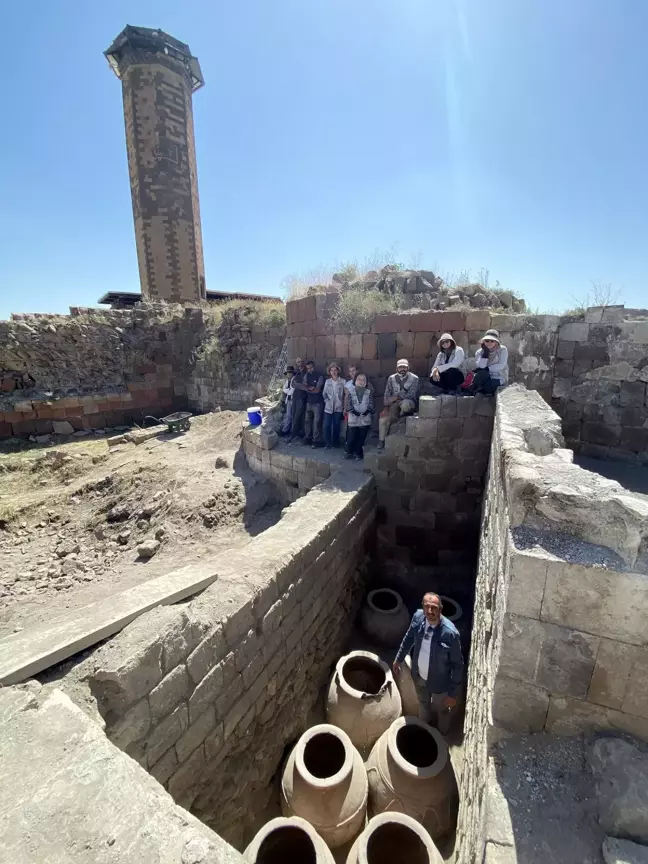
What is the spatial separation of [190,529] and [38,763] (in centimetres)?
460

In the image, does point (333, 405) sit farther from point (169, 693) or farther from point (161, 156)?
point (161, 156)

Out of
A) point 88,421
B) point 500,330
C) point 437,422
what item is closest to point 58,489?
point 88,421

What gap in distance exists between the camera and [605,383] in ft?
22.5

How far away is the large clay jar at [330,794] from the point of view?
9.96 ft

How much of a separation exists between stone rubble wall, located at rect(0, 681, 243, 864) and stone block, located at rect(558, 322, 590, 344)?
26.0ft

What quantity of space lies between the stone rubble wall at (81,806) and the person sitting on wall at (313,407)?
19.2ft

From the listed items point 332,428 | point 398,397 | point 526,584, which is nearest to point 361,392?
point 398,397

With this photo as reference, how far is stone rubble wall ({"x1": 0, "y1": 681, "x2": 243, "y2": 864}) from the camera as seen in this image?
1.41 metres

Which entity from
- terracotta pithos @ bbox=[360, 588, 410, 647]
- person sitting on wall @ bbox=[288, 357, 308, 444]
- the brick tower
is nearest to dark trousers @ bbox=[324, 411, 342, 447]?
person sitting on wall @ bbox=[288, 357, 308, 444]

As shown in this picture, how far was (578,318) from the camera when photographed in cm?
697

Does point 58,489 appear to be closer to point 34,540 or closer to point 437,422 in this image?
point 34,540

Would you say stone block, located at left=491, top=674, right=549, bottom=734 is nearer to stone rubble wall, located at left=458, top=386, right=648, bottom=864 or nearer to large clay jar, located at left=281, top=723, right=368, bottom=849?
stone rubble wall, located at left=458, top=386, right=648, bottom=864

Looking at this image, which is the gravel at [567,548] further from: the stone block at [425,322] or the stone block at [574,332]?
the stone block at [574,332]

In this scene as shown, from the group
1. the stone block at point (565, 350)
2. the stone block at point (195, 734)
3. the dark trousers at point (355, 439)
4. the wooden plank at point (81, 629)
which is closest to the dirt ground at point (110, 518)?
the dark trousers at point (355, 439)
